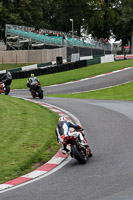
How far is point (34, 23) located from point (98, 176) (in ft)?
233

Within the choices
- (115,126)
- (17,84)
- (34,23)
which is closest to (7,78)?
(17,84)

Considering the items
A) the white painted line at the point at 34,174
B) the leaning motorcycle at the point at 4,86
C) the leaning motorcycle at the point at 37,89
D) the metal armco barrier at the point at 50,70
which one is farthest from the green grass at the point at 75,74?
the white painted line at the point at 34,174

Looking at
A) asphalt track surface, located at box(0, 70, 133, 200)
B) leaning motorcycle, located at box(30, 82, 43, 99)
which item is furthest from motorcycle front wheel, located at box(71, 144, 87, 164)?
leaning motorcycle, located at box(30, 82, 43, 99)

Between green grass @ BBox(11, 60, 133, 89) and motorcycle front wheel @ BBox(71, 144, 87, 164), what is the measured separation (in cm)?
2667

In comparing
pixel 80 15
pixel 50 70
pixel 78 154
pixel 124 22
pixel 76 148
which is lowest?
pixel 78 154

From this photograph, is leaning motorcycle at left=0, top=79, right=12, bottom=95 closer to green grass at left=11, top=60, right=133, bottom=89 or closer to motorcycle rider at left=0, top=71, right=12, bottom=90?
motorcycle rider at left=0, top=71, right=12, bottom=90

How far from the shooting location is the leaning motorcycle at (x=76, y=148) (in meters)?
9.07

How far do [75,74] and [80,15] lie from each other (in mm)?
40783

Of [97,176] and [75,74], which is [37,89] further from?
[97,176]

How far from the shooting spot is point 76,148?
9.12m

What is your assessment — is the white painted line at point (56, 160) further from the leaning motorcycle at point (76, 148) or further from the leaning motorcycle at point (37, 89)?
the leaning motorcycle at point (37, 89)

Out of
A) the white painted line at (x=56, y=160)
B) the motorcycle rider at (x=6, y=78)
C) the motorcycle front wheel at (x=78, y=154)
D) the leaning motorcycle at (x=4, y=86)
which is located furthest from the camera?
the leaning motorcycle at (x=4, y=86)

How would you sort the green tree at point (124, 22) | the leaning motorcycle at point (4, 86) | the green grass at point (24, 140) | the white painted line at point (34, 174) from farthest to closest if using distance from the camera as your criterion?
the green tree at point (124, 22) → the leaning motorcycle at point (4, 86) → the green grass at point (24, 140) → the white painted line at point (34, 174)

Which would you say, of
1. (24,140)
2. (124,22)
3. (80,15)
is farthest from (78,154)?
(80,15)
